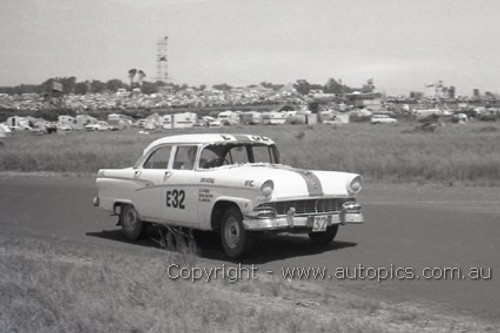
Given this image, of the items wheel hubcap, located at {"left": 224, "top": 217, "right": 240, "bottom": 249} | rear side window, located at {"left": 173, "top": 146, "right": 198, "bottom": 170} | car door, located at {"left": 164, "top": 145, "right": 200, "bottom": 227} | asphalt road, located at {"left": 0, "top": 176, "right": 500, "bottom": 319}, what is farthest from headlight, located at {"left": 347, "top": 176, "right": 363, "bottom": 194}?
rear side window, located at {"left": 173, "top": 146, "right": 198, "bottom": 170}

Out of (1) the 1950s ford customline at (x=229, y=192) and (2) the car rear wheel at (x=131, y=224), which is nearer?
(1) the 1950s ford customline at (x=229, y=192)

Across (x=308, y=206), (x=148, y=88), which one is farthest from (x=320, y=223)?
(x=148, y=88)

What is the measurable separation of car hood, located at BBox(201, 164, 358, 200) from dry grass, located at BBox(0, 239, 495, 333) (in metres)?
1.38

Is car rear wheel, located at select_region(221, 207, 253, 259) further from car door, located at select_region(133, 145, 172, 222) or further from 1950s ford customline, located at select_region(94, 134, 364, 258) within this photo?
car door, located at select_region(133, 145, 172, 222)

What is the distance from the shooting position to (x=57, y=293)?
22.9ft

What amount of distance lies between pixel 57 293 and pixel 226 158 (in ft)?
13.9

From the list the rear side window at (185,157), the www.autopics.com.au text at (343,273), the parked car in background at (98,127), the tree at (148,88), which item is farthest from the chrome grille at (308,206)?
the tree at (148,88)

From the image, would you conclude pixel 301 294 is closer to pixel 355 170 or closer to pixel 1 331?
pixel 1 331

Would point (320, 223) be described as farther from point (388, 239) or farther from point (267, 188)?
point (388, 239)

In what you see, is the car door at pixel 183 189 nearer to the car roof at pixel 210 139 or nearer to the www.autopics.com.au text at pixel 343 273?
the car roof at pixel 210 139

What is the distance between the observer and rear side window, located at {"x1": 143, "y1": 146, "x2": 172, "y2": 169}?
1102cm

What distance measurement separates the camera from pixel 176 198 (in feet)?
34.2

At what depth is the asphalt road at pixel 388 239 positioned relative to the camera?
7668 millimetres

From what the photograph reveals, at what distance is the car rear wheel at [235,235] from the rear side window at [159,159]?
71.4 inches
